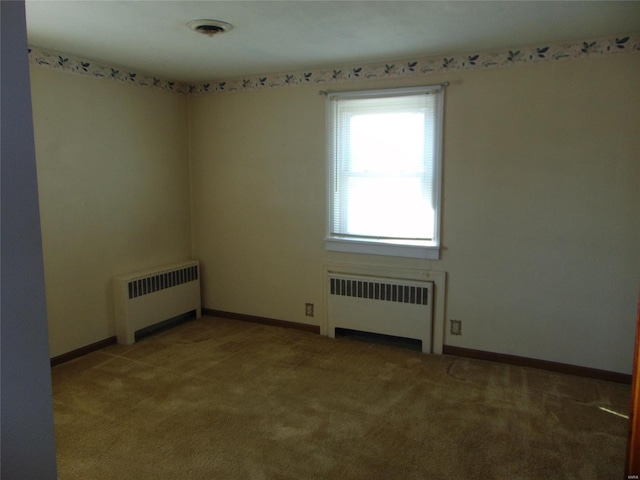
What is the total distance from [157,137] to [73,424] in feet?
8.57

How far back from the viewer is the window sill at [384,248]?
12.9ft

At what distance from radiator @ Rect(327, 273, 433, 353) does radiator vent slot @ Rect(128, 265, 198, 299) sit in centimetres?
141

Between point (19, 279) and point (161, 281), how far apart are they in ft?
12.2

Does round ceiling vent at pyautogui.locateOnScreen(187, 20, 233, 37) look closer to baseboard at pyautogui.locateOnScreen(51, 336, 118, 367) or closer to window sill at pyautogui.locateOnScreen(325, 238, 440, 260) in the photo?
window sill at pyautogui.locateOnScreen(325, 238, 440, 260)

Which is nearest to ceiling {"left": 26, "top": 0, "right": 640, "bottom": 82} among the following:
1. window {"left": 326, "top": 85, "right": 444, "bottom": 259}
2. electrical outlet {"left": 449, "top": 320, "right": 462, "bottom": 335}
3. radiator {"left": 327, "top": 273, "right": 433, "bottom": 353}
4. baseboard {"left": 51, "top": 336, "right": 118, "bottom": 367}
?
window {"left": 326, "top": 85, "right": 444, "bottom": 259}

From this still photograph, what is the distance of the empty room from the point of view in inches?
106

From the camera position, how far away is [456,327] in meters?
3.92

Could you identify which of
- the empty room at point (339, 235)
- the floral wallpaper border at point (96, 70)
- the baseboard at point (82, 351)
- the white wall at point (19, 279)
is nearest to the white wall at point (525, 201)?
the empty room at point (339, 235)

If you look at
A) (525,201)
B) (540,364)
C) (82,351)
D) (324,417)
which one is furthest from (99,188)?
(540,364)

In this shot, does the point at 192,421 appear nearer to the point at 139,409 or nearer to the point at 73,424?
the point at 139,409

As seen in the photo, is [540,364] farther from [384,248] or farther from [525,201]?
[384,248]

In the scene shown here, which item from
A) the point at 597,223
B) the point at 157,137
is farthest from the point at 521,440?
the point at 157,137

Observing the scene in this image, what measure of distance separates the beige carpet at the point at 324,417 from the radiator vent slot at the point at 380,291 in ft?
1.39

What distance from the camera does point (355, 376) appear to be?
3.55 meters
